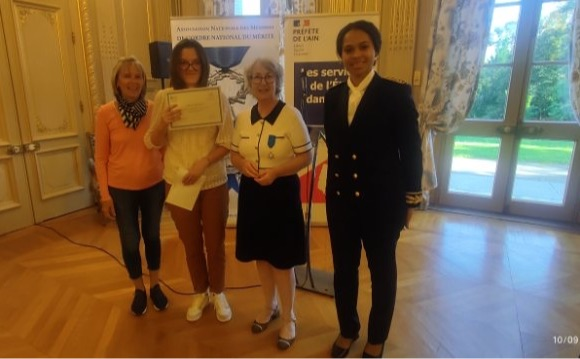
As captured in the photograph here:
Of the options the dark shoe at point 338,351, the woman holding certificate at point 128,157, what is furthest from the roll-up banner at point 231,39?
the dark shoe at point 338,351

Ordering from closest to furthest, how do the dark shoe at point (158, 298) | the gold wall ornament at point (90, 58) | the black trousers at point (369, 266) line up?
the black trousers at point (369, 266) → the dark shoe at point (158, 298) → the gold wall ornament at point (90, 58)

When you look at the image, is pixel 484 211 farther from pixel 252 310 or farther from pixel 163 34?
pixel 163 34

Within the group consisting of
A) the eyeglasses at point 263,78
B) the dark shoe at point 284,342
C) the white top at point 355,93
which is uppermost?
the eyeglasses at point 263,78

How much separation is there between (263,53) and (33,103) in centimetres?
228

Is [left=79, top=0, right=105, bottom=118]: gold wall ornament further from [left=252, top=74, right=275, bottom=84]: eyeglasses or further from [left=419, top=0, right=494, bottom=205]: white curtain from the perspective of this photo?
[left=419, top=0, right=494, bottom=205]: white curtain

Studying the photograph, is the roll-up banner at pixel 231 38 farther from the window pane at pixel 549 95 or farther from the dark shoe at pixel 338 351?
the window pane at pixel 549 95

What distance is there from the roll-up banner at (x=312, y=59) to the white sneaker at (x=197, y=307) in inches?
41.8

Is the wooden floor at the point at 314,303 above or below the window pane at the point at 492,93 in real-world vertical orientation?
below

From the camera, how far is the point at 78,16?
3.67 m

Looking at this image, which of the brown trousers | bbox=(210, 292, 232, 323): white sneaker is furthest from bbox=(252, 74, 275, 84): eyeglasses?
bbox=(210, 292, 232, 323): white sneaker

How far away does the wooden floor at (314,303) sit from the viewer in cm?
182

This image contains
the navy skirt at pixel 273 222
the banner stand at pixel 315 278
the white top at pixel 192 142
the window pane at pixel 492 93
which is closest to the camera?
the navy skirt at pixel 273 222

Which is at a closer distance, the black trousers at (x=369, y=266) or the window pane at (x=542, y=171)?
the black trousers at (x=369, y=266)

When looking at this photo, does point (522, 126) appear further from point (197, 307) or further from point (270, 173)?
point (197, 307)
